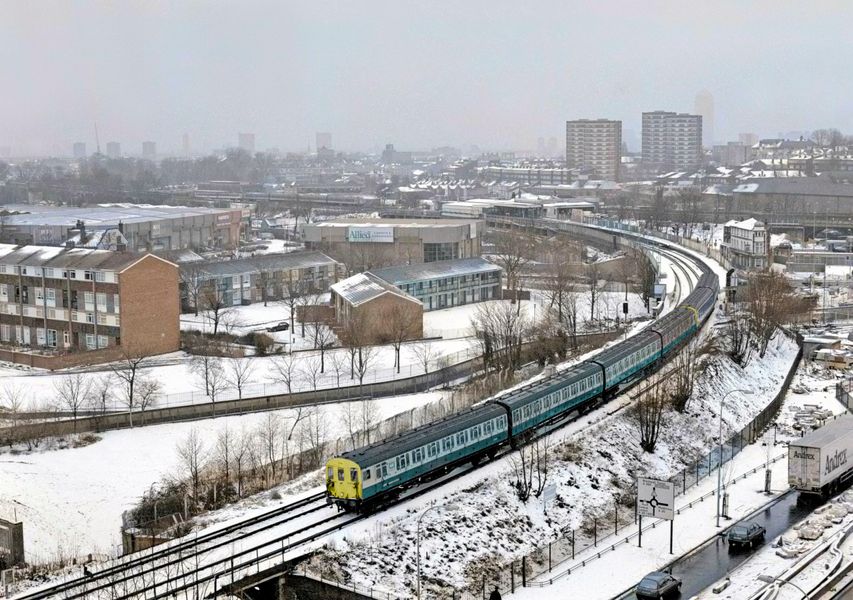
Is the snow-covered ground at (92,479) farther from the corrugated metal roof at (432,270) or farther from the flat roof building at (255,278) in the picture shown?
the flat roof building at (255,278)

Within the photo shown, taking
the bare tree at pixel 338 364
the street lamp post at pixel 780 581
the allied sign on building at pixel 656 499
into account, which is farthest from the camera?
the bare tree at pixel 338 364

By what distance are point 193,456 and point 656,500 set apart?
13.3 meters

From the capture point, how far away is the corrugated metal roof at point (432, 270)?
57.5m

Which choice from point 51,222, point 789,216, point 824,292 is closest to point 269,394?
point 824,292

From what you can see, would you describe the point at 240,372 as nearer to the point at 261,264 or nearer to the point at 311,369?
the point at 311,369

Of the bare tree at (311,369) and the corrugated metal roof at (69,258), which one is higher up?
the corrugated metal roof at (69,258)

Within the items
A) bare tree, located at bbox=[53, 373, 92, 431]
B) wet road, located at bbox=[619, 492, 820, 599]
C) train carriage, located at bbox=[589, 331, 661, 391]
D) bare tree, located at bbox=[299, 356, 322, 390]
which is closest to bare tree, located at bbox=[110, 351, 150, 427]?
bare tree, located at bbox=[53, 373, 92, 431]

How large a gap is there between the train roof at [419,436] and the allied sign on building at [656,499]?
16.5 ft

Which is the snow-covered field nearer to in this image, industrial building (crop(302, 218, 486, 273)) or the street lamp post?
→ the street lamp post

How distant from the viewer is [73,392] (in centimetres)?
3722

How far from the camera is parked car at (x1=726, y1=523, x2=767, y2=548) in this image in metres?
24.7

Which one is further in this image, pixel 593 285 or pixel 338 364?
pixel 593 285

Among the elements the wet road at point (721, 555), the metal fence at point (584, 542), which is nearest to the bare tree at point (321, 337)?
the metal fence at point (584, 542)

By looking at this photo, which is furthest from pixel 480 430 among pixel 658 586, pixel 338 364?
pixel 338 364
